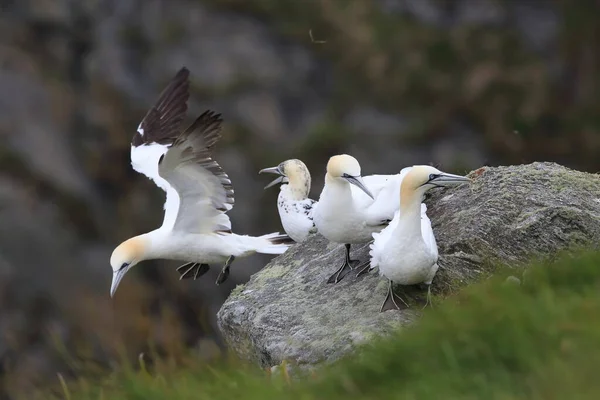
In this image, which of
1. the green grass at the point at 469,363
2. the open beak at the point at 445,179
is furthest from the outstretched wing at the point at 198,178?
the green grass at the point at 469,363

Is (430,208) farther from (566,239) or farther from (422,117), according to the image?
(422,117)

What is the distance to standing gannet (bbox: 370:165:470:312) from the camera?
614 centimetres

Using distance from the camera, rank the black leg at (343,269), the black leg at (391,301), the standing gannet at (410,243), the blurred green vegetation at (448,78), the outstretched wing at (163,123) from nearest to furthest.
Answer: the standing gannet at (410,243)
the black leg at (391,301)
the black leg at (343,269)
the outstretched wing at (163,123)
the blurred green vegetation at (448,78)

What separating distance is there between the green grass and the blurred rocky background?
1403 centimetres

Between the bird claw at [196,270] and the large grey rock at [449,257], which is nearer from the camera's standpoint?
the large grey rock at [449,257]

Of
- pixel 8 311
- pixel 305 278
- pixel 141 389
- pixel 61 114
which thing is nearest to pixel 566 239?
pixel 305 278

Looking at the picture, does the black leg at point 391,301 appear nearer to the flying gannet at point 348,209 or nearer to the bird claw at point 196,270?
the flying gannet at point 348,209

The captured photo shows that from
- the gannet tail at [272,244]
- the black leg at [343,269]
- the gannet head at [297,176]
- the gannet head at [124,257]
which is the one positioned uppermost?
the gannet head at [297,176]

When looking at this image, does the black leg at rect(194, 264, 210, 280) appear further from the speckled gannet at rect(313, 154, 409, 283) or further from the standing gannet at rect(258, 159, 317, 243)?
the speckled gannet at rect(313, 154, 409, 283)

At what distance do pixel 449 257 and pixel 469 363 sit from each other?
2.84m

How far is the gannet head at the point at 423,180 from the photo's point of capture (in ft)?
20.9

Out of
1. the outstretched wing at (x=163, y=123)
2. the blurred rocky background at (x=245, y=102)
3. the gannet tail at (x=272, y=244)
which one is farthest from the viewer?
the blurred rocky background at (x=245, y=102)

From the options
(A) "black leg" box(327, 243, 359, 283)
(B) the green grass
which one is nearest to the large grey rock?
(A) "black leg" box(327, 243, 359, 283)

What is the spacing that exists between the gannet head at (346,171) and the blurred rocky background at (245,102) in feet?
37.0
